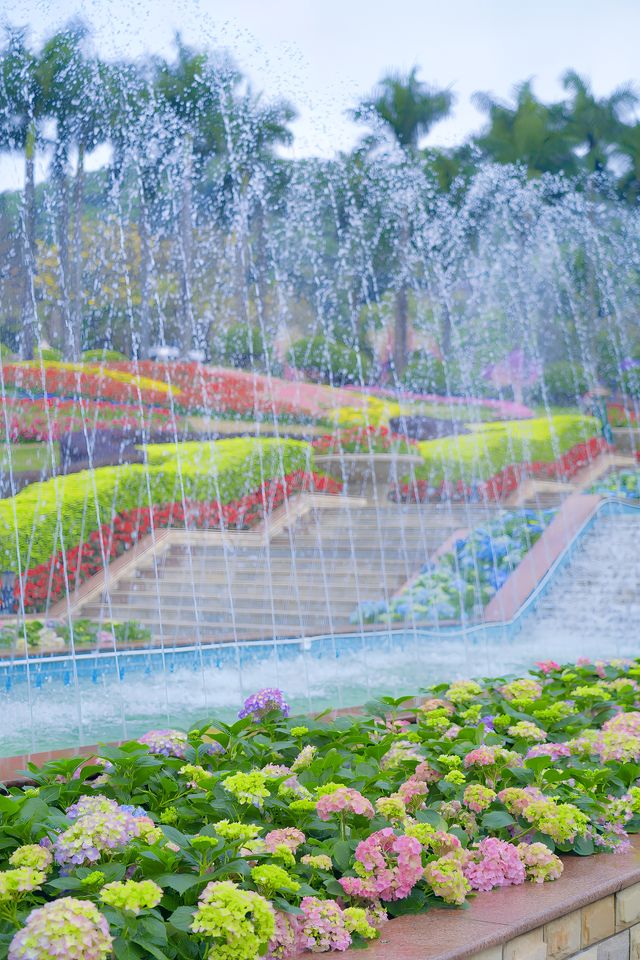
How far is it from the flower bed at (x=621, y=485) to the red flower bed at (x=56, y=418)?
6968mm

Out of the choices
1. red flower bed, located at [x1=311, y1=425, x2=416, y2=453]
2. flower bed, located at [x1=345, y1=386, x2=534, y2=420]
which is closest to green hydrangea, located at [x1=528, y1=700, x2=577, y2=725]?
red flower bed, located at [x1=311, y1=425, x2=416, y2=453]

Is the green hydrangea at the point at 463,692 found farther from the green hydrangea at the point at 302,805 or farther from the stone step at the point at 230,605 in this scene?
the stone step at the point at 230,605

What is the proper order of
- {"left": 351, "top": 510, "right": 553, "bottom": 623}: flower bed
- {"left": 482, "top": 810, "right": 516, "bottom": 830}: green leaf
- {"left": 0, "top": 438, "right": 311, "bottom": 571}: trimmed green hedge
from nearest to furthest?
{"left": 482, "top": 810, "right": 516, "bottom": 830}: green leaf → {"left": 351, "top": 510, "right": 553, "bottom": 623}: flower bed → {"left": 0, "top": 438, "right": 311, "bottom": 571}: trimmed green hedge

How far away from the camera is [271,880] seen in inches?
105

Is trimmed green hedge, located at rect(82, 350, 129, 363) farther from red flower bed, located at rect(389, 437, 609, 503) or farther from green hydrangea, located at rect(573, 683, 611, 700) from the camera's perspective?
green hydrangea, located at rect(573, 683, 611, 700)

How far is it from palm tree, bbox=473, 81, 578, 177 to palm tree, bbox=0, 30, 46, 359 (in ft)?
60.4

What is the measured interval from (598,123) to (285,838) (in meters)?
31.7

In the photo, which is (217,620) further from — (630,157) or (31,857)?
(630,157)

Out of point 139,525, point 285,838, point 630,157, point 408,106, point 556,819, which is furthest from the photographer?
point 630,157

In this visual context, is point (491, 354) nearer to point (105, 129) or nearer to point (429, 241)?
point (429, 241)

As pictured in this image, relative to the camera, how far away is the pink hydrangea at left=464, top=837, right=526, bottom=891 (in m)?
3.17

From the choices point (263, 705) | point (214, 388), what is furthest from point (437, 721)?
point (214, 388)

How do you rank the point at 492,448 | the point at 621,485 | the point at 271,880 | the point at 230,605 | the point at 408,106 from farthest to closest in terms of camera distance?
1. the point at 408,106
2. the point at 492,448
3. the point at 621,485
4. the point at 230,605
5. the point at 271,880

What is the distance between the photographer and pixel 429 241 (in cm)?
2722
